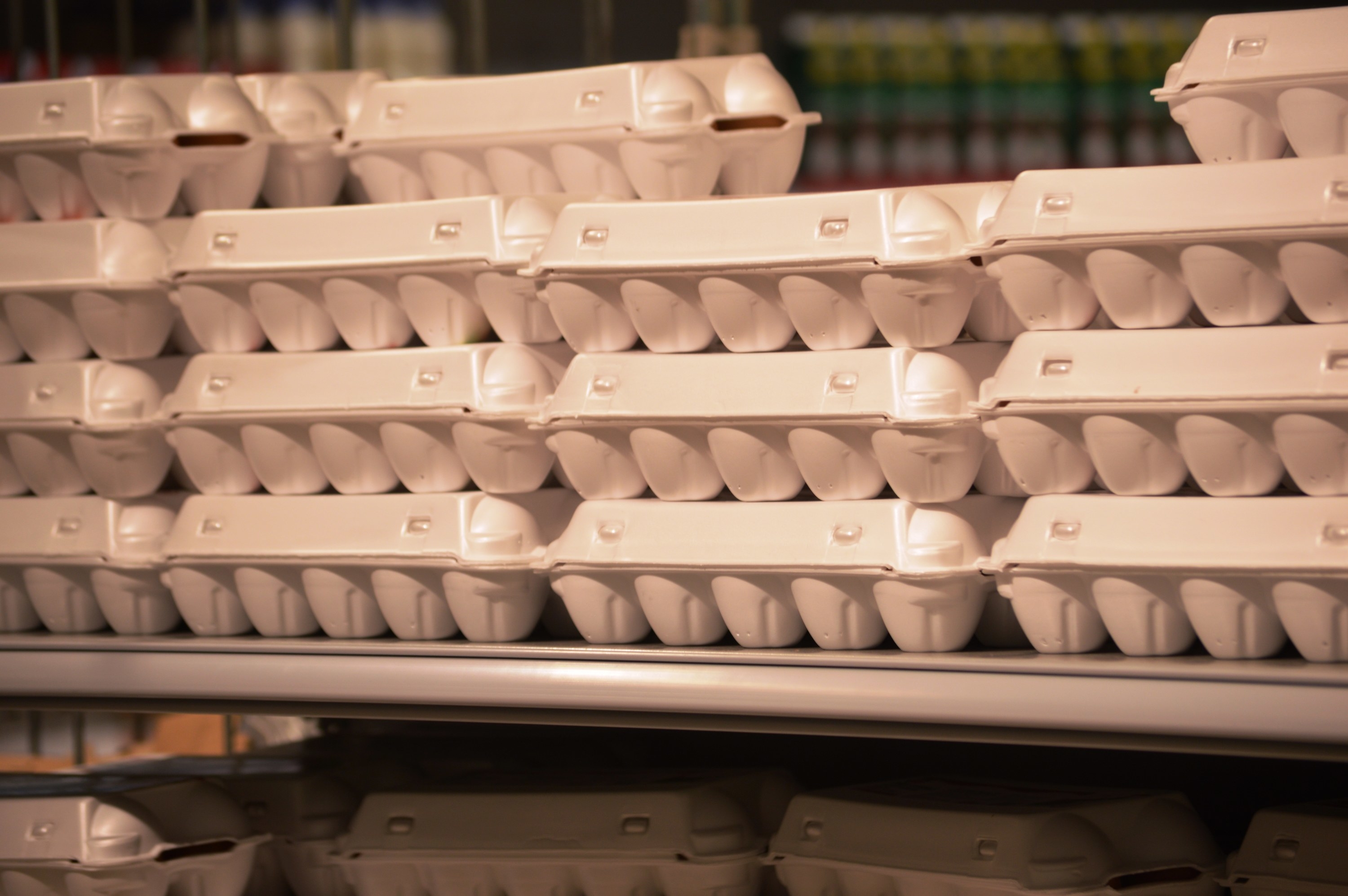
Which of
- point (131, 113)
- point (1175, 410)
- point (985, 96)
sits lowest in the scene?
point (1175, 410)

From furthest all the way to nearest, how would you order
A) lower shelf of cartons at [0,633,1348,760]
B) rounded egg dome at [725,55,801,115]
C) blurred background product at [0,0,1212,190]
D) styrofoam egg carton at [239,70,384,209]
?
blurred background product at [0,0,1212,190] → styrofoam egg carton at [239,70,384,209] → rounded egg dome at [725,55,801,115] → lower shelf of cartons at [0,633,1348,760]

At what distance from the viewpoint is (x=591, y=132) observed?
1.87 meters

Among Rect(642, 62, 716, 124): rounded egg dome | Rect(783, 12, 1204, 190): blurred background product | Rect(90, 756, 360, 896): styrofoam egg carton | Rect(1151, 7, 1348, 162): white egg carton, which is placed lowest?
Rect(90, 756, 360, 896): styrofoam egg carton

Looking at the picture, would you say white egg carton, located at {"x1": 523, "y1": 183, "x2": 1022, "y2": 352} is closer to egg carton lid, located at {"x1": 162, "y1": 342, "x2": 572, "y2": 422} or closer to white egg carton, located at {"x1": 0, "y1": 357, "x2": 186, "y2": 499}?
egg carton lid, located at {"x1": 162, "y1": 342, "x2": 572, "y2": 422}

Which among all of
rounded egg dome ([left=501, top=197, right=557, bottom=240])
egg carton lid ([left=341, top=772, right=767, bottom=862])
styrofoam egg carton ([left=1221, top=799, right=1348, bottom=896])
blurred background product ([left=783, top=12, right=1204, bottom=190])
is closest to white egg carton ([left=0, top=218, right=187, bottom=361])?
rounded egg dome ([left=501, top=197, right=557, bottom=240])

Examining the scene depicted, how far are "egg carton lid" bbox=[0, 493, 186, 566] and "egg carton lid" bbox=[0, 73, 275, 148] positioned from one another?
47 cm

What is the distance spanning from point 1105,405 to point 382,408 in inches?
32.7

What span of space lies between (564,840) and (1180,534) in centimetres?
84

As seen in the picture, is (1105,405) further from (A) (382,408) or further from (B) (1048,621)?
(A) (382,408)

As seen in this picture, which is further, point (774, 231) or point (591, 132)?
point (591, 132)

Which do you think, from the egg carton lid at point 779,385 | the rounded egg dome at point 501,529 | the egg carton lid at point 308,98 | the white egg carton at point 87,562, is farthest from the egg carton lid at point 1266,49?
the white egg carton at point 87,562

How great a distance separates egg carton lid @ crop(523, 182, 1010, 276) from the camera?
160cm

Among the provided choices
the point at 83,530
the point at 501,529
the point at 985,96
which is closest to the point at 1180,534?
the point at 501,529

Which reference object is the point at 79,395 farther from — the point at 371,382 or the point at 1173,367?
the point at 1173,367
